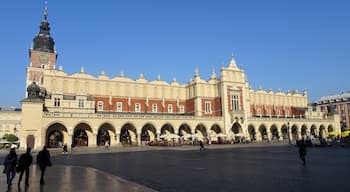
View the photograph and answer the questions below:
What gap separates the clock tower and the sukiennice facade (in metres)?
0.21

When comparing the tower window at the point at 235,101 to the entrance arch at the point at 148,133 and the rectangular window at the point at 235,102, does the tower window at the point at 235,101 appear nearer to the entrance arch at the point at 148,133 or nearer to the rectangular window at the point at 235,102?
the rectangular window at the point at 235,102

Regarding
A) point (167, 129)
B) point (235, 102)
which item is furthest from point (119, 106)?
point (235, 102)

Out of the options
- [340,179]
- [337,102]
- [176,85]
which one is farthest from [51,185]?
[337,102]

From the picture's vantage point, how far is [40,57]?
66812 millimetres

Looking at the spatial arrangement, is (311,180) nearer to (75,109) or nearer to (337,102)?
(75,109)

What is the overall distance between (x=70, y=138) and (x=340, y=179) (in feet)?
122

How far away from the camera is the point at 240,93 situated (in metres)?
60.0

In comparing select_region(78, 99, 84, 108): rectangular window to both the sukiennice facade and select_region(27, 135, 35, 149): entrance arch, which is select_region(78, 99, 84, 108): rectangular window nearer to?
the sukiennice facade

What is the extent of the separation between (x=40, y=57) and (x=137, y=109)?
29694 mm

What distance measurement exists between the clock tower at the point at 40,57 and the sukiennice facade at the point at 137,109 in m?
0.21

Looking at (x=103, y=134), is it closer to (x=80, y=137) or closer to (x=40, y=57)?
(x=80, y=137)

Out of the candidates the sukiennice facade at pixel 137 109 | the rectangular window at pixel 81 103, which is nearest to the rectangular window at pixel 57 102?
the sukiennice facade at pixel 137 109

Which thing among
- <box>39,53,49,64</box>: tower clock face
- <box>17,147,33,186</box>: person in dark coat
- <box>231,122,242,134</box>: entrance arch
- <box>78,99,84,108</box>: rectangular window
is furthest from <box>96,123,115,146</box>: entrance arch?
<box>17,147,33,186</box>: person in dark coat

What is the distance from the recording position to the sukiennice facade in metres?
41.2
